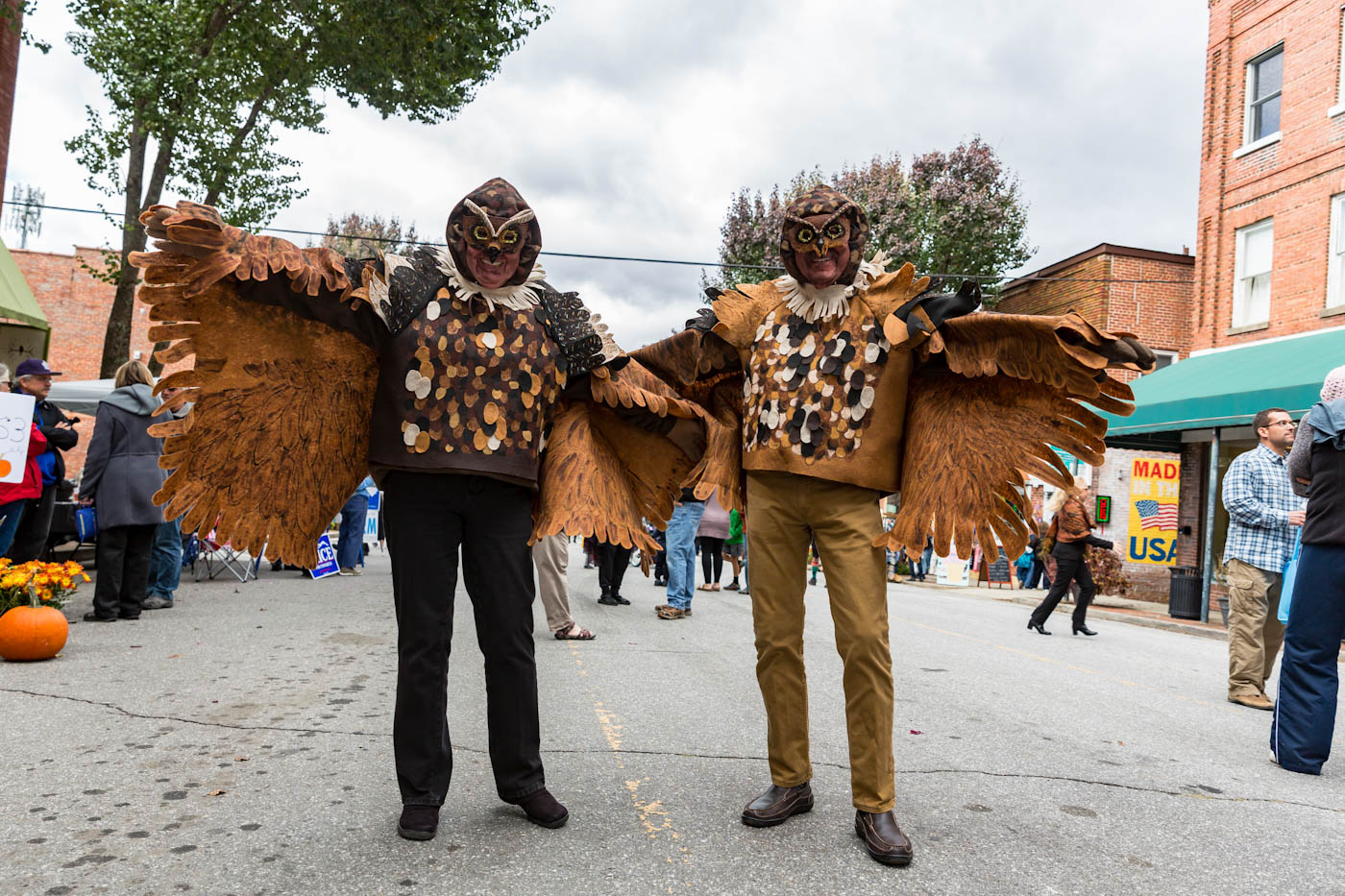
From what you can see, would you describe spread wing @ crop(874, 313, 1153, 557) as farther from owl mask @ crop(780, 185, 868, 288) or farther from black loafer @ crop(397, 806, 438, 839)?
black loafer @ crop(397, 806, 438, 839)

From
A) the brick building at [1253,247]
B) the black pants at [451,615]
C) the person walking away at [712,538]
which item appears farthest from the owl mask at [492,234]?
the brick building at [1253,247]

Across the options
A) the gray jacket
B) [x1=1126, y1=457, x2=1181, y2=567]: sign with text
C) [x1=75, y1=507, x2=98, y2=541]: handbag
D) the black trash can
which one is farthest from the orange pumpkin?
[x1=1126, y1=457, x2=1181, y2=567]: sign with text

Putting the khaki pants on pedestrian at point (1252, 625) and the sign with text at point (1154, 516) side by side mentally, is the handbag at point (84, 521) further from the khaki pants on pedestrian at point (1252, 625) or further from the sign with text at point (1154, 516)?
the sign with text at point (1154, 516)

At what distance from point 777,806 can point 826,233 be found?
2048 millimetres

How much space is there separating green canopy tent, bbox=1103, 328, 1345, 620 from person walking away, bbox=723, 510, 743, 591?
16.7 feet

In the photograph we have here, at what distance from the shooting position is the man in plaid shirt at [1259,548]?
6297 mm

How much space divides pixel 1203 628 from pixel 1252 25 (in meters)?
11.2

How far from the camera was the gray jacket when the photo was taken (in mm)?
7500

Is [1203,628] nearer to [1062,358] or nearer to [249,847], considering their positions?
[1062,358]

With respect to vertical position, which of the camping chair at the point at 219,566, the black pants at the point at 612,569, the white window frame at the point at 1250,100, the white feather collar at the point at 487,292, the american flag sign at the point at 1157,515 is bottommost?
the camping chair at the point at 219,566

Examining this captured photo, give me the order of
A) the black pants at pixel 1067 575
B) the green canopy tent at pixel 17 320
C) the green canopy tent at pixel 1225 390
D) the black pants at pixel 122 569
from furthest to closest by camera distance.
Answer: the green canopy tent at pixel 1225 390, the green canopy tent at pixel 17 320, the black pants at pixel 1067 575, the black pants at pixel 122 569

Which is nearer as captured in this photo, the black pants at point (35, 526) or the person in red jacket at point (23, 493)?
the person in red jacket at point (23, 493)

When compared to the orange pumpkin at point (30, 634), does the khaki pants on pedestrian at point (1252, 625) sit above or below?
above

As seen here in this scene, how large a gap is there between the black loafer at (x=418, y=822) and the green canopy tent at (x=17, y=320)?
1061 cm
